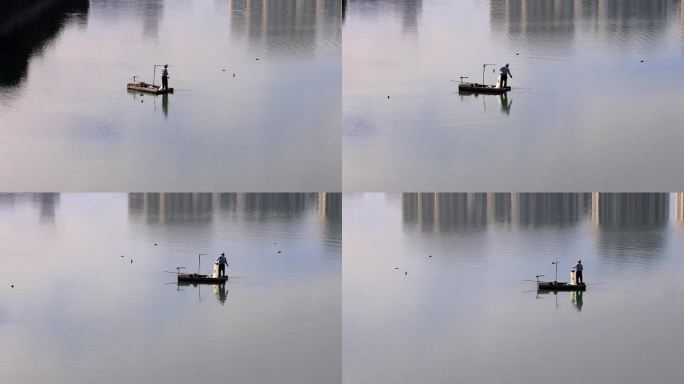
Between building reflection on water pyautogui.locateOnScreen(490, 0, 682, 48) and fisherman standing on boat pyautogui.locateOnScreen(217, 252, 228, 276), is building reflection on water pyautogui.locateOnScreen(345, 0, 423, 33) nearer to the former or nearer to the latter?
building reflection on water pyautogui.locateOnScreen(490, 0, 682, 48)

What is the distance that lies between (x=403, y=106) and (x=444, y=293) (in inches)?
125

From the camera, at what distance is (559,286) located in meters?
23.3

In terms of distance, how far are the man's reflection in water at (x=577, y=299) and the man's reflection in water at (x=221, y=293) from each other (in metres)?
3.04

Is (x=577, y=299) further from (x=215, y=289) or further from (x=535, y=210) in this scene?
(x=535, y=210)

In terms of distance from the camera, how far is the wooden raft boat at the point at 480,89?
26.0m

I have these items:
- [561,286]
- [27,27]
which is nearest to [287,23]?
[27,27]

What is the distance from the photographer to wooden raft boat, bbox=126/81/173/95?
26.2 metres

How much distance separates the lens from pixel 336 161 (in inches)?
977

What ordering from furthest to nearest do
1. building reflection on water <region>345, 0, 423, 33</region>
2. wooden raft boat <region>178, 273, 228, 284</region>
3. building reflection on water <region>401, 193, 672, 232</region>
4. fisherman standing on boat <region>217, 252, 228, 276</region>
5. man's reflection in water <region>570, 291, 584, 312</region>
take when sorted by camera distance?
building reflection on water <region>345, 0, 423, 33</region>
building reflection on water <region>401, 193, 672, 232</region>
fisherman standing on boat <region>217, 252, 228, 276</region>
wooden raft boat <region>178, 273, 228, 284</region>
man's reflection in water <region>570, 291, 584, 312</region>

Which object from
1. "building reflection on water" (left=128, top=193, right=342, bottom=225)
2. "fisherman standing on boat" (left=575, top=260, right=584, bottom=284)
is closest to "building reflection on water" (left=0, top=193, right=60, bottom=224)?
"building reflection on water" (left=128, top=193, right=342, bottom=225)

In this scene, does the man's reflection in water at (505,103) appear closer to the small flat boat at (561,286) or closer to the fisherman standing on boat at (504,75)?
the fisherman standing on boat at (504,75)

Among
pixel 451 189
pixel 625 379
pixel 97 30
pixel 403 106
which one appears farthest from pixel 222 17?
pixel 625 379

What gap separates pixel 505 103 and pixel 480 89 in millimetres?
334

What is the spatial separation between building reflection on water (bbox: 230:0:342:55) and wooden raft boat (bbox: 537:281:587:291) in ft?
17.1
